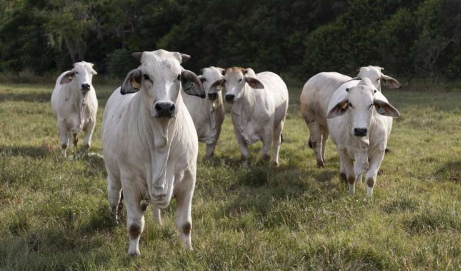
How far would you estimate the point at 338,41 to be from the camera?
29078 mm

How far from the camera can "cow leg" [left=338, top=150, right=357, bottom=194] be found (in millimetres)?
6266

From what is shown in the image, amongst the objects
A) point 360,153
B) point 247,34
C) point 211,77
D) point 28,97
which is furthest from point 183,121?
point 247,34

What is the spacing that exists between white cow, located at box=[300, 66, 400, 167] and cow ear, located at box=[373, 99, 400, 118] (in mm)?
2056

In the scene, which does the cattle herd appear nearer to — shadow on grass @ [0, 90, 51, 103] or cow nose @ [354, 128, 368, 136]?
cow nose @ [354, 128, 368, 136]

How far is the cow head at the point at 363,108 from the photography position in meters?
5.73

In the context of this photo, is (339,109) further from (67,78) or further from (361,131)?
(67,78)

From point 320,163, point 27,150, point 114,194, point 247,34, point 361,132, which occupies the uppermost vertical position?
point 247,34

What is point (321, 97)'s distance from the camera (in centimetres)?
866

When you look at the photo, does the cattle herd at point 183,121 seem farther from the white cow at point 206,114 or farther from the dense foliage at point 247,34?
the dense foliage at point 247,34

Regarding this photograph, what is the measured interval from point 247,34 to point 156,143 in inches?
1183

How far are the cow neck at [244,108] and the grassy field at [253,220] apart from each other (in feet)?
2.38

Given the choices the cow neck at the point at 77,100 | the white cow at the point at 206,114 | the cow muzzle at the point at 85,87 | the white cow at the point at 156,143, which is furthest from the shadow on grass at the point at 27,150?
the white cow at the point at 156,143

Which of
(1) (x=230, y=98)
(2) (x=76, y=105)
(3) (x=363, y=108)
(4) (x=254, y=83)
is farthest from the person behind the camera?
(2) (x=76, y=105)

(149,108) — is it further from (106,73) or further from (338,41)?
(106,73)
